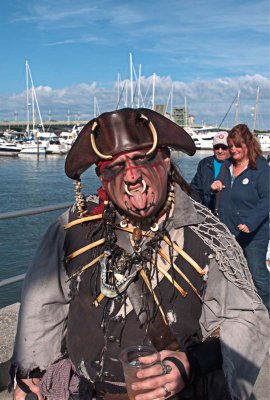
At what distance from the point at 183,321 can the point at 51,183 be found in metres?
28.7

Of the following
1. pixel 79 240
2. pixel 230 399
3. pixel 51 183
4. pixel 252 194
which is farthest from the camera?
pixel 51 183

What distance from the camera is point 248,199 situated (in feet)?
14.4

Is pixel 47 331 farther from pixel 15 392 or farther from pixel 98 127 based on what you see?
pixel 98 127

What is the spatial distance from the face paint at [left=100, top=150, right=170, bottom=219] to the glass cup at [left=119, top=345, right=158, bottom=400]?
1.44 ft

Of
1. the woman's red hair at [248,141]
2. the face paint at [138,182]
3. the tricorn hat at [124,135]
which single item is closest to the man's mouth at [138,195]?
the face paint at [138,182]

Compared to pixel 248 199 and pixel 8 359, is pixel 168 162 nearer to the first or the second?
pixel 8 359

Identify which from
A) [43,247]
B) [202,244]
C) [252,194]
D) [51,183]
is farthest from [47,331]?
[51,183]

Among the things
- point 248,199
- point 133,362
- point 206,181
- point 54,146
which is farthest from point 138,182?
point 54,146

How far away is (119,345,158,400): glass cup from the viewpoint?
1.44 meters

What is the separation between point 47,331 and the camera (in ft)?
5.85

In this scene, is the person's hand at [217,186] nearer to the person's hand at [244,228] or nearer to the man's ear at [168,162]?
the person's hand at [244,228]

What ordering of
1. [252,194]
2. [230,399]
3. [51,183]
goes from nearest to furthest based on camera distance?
[230,399] → [252,194] → [51,183]

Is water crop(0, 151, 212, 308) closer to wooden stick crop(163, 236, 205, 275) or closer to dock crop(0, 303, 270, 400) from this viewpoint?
wooden stick crop(163, 236, 205, 275)

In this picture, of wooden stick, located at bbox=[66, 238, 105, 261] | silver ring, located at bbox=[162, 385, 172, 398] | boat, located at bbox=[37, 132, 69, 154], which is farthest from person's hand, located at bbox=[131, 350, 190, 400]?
boat, located at bbox=[37, 132, 69, 154]
